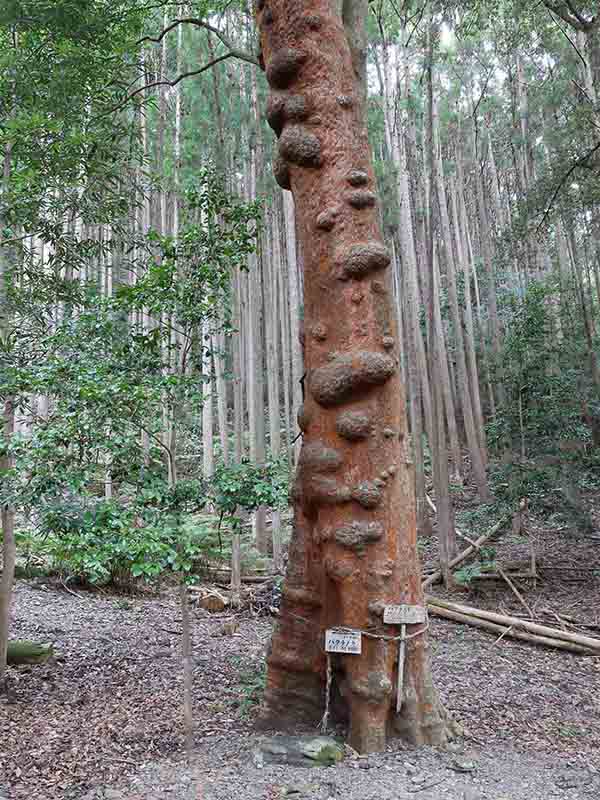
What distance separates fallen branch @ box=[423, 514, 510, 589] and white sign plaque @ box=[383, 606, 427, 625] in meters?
4.56

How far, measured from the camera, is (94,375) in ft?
10.6

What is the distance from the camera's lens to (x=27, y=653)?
486 centimetres

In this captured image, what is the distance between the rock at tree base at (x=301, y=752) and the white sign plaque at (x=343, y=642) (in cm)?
45

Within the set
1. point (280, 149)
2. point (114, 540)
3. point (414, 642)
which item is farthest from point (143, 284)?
point (414, 642)

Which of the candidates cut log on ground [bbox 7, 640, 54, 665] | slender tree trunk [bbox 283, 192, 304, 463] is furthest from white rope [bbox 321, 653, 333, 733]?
slender tree trunk [bbox 283, 192, 304, 463]

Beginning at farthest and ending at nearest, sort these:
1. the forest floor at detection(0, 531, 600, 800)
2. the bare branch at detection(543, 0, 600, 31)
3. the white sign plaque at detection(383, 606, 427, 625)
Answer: the bare branch at detection(543, 0, 600, 31), the white sign plaque at detection(383, 606, 427, 625), the forest floor at detection(0, 531, 600, 800)

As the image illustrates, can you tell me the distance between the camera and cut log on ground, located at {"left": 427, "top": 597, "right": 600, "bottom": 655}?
5562 mm

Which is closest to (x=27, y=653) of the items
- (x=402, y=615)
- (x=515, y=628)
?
(x=402, y=615)

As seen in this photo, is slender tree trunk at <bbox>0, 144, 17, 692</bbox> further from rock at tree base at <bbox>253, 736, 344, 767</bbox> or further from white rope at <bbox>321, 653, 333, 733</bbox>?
white rope at <bbox>321, 653, 333, 733</bbox>

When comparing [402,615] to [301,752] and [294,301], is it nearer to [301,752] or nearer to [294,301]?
[301,752]

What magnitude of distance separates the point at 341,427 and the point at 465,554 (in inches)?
222

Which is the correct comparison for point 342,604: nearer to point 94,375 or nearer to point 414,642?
point 414,642

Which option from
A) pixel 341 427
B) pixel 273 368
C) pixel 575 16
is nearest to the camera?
pixel 341 427

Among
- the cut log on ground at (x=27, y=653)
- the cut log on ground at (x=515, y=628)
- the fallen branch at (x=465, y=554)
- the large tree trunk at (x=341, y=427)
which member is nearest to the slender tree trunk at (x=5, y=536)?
the cut log on ground at (x=27, y=653)
